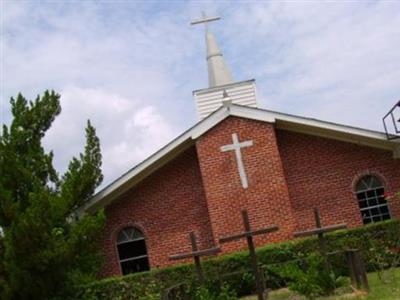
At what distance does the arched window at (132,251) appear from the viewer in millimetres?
18609

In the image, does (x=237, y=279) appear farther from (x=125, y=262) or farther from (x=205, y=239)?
(x=125, y=262)

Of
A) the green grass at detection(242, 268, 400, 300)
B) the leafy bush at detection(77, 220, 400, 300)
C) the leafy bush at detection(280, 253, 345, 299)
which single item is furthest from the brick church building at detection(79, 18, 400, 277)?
the leafy bush at detection(280, 253, 345, 299)

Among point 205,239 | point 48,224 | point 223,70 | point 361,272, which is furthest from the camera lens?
point 223,70

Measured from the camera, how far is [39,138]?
16500 millimetres

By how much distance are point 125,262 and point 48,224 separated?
4541 millimetres

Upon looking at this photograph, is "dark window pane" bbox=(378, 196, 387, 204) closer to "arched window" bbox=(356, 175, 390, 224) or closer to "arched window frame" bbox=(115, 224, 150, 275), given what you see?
"arched window" bbox=(356, 175, 390, 224)

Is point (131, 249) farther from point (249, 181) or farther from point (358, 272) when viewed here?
point (358, 272)

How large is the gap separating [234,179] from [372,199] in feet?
13.0

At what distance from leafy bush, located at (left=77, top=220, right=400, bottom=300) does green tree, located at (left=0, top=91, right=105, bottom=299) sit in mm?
674

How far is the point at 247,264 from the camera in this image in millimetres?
16344

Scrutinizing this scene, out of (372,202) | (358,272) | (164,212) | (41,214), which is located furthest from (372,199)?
(41,214)

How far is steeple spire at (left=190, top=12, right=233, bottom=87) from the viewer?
79.5ft

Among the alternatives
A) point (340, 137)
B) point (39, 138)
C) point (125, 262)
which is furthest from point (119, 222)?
point (340, 137)

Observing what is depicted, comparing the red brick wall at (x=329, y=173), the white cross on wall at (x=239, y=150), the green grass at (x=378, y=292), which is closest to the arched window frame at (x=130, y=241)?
the white cross on wall at (x=239, y=150)
